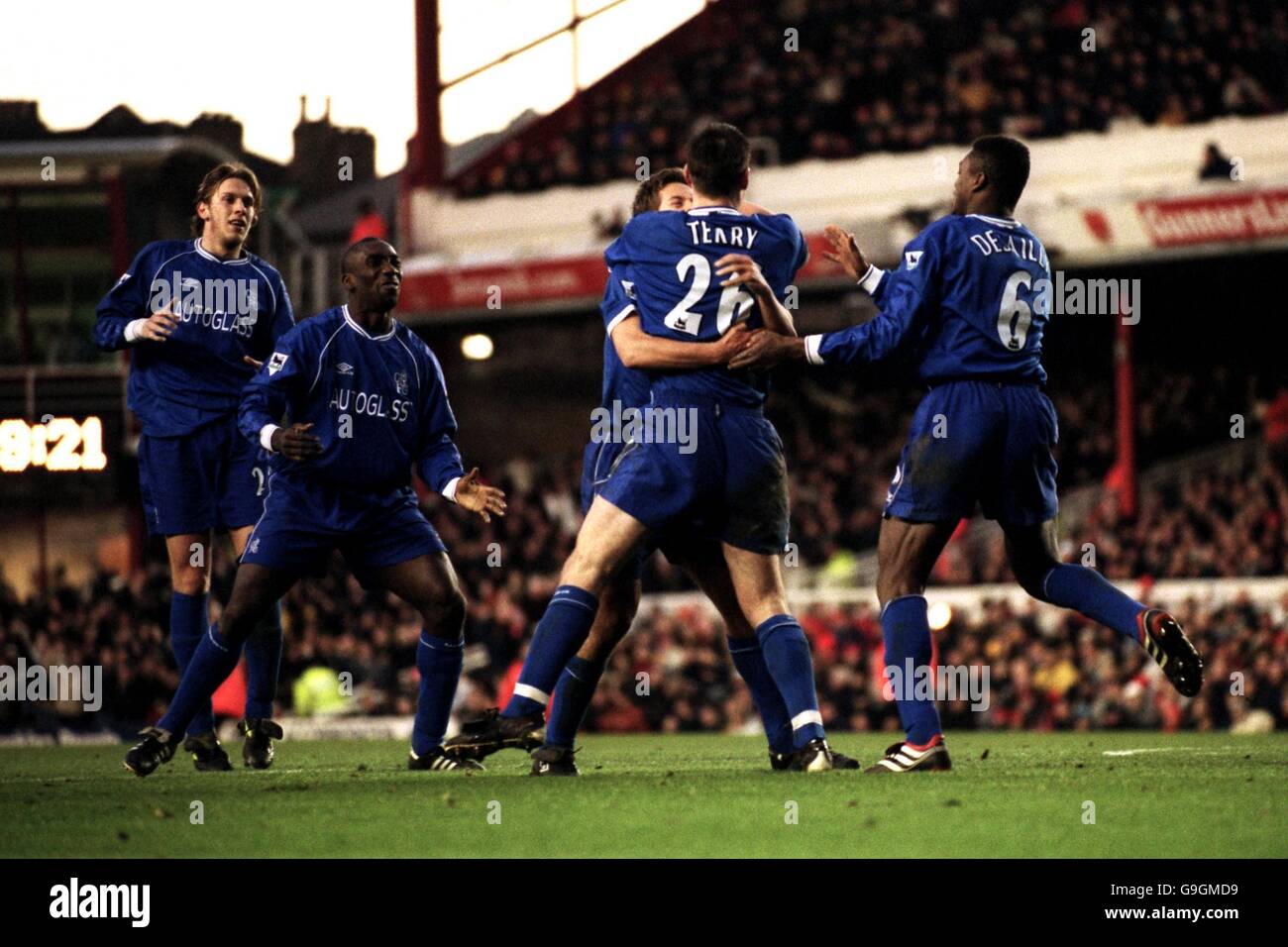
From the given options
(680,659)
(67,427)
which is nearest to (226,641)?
(680,659)

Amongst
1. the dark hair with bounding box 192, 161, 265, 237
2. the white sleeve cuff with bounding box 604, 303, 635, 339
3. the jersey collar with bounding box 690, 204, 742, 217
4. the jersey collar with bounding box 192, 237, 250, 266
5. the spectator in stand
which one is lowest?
the white sleeve cuff with bounding box 604, 303, 635, 339

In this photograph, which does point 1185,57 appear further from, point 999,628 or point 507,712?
point 507,712

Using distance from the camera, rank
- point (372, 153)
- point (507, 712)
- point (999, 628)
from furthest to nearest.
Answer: point (372, 153) → point (999, 628) → point (507, 712)

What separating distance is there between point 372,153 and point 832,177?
12.3 metres

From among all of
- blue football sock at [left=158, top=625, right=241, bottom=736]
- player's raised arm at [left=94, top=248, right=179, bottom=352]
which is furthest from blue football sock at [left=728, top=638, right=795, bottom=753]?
player's raised arm at [left=94, top=248, right=179, bottom=352]

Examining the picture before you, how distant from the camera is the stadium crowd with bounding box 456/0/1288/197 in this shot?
22.1m

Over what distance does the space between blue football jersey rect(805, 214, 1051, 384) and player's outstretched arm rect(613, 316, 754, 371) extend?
330 mm

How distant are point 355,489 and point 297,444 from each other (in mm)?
442

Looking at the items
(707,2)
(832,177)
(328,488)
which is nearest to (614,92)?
(707,2)

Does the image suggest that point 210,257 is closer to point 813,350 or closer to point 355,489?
point 355,489

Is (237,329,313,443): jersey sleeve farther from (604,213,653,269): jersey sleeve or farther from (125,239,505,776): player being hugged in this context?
(604,213,653,269): jersey sleeve

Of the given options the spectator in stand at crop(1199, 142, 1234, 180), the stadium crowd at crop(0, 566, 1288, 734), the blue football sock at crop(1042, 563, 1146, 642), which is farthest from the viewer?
the spectator in stand at crop(1199, 142, 1234, 180)

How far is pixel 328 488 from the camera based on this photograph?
769 centimetres

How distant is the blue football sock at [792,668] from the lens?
679 centimetres
